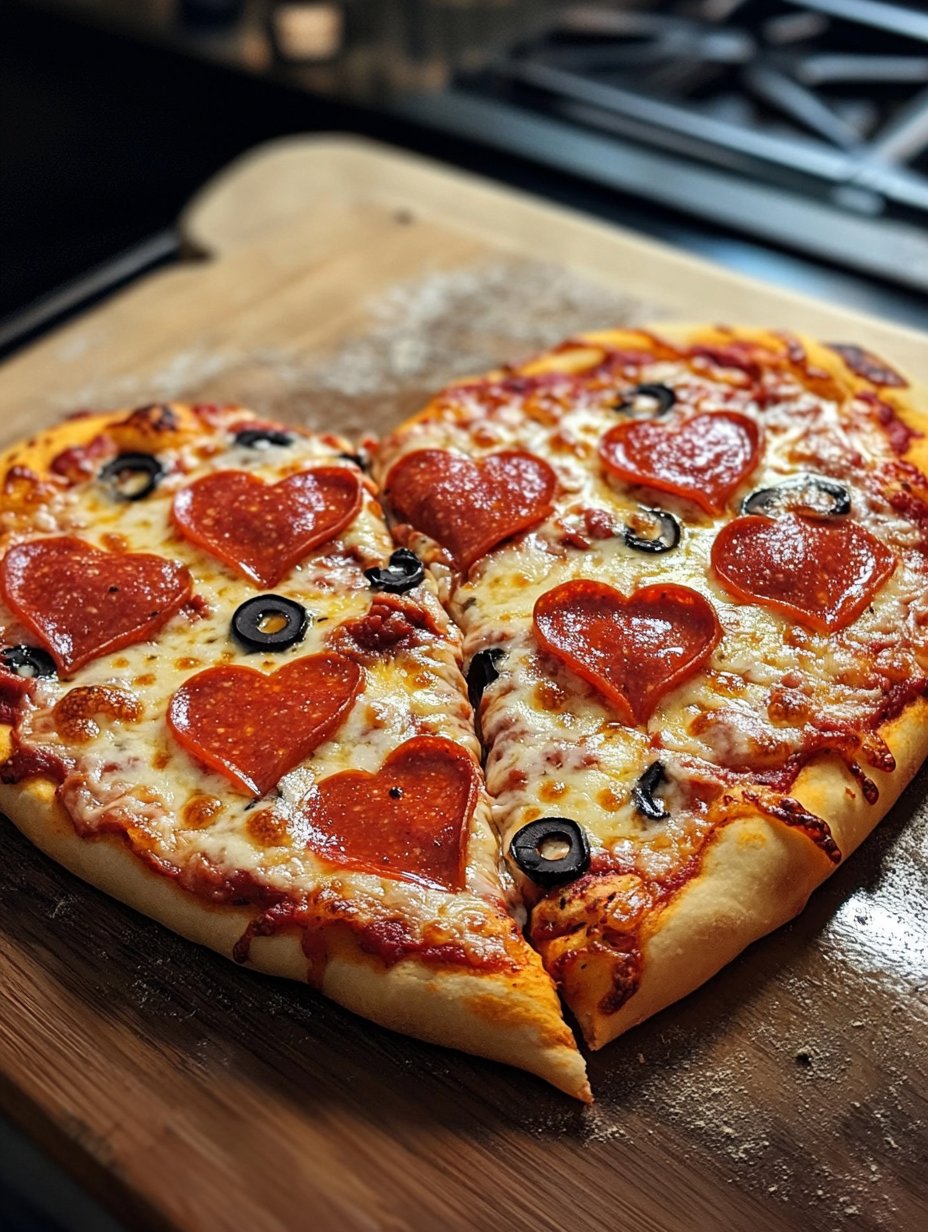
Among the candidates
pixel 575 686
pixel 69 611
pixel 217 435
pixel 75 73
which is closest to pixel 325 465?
pixel 217 435

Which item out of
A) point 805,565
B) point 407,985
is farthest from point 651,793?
point 805,565

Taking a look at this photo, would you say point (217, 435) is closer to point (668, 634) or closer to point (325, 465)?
point (325, 465)

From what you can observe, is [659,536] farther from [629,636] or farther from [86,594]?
[86,594]

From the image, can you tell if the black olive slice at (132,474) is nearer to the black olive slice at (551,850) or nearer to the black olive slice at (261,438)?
the black olive slice at (261,438)

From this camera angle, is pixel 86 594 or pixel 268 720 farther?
pixel 86 594

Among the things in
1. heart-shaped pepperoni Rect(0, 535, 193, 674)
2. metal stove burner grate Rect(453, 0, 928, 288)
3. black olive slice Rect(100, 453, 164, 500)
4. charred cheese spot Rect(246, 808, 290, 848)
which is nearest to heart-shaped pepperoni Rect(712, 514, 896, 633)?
charred cheese spot Rect(246, 808, 290, 848)

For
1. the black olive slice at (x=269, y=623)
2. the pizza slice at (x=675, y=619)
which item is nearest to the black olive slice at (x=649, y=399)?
the pizza slice at (x=675, y=619)
